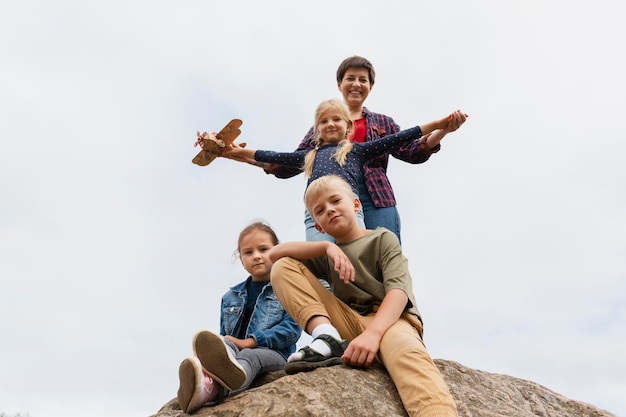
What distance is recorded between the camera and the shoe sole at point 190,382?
3.54m

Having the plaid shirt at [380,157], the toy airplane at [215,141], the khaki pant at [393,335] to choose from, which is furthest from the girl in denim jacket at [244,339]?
the toy airplane at [215,141]

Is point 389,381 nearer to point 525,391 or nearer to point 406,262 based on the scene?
point 406,262

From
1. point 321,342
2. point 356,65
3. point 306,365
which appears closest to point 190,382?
point 306,365

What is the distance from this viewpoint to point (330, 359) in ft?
11.8

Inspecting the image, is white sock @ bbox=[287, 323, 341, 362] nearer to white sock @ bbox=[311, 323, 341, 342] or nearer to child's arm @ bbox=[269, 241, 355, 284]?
white sock @ bbox=[311, 323, 341, 342]

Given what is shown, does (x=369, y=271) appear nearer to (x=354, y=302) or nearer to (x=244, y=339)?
(x=354, y=302)

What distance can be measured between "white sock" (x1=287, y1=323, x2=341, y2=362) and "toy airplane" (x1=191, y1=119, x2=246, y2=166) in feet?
9.79

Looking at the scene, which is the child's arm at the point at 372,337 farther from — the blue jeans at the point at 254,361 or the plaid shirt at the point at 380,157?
the plaid shirt at the point at 380,157

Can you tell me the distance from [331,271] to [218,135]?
2.65 metres

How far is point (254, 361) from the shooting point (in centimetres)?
420

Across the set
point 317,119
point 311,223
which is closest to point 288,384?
point 311,223

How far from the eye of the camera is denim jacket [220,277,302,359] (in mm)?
4516

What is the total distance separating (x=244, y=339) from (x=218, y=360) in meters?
0.95

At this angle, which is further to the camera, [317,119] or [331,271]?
[317,119]
